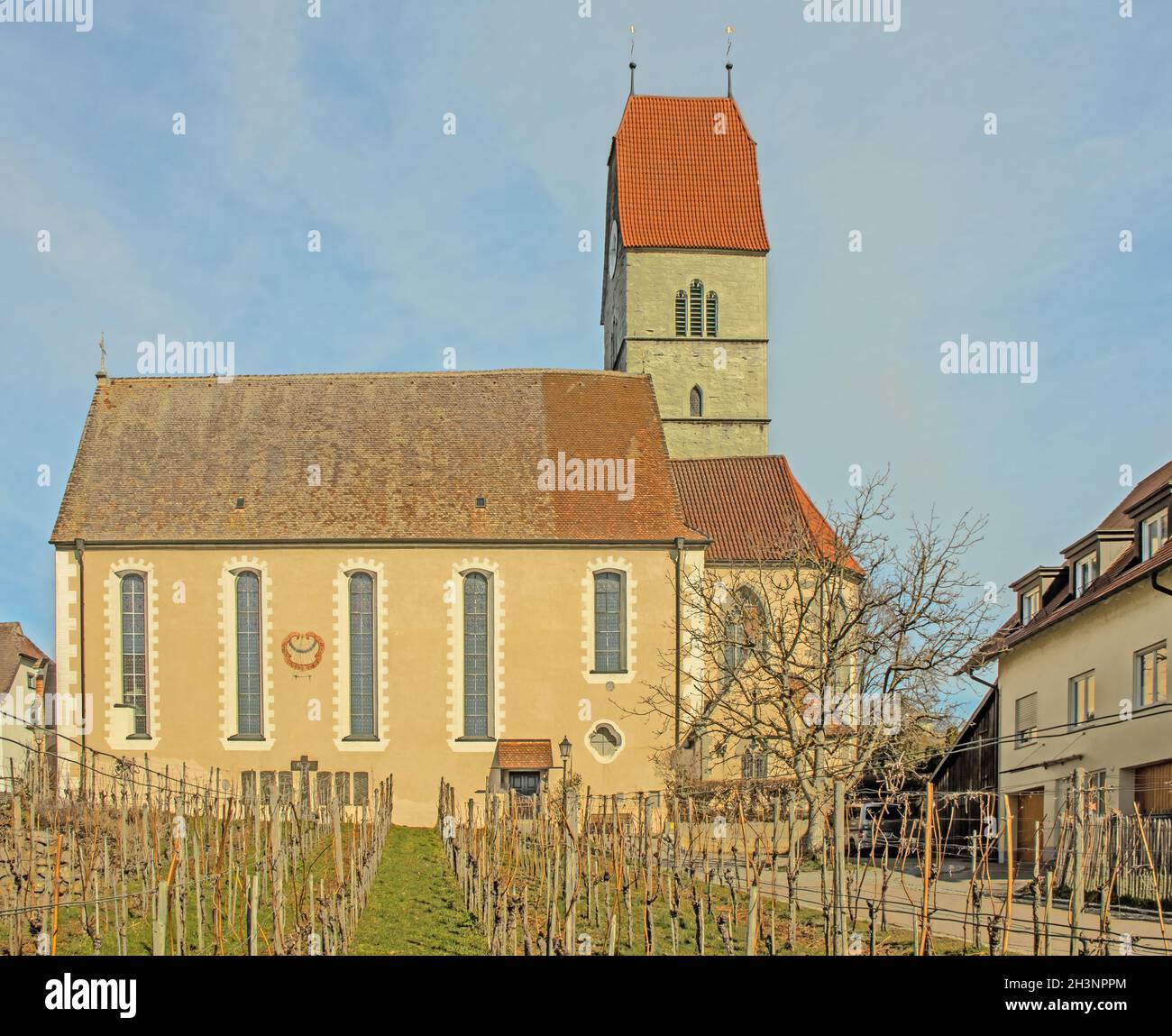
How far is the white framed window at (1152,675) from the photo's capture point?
2023 centimetres

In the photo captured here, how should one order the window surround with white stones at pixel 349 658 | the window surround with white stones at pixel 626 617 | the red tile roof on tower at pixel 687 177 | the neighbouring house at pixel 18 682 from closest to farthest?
1. the window surround with white stones at pixel 349 658
2. the window surround with white stones at pixel 626 617
3. the neighbouring house at pixel 18 682
4. the red tile roof on tower at pixel 687 177

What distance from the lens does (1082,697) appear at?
24297 millimetres

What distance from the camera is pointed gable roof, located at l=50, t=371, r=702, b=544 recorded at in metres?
35.1

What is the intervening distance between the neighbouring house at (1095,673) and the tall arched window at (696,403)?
22.8 meters

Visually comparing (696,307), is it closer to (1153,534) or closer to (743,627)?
(743,627)

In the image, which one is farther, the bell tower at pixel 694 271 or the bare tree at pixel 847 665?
the bell tower at pixel 694 271


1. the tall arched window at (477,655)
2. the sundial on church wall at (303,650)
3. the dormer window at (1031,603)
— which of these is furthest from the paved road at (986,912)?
the sundial on church wall at (303,650)

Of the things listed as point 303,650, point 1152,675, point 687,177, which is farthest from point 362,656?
point 687,177

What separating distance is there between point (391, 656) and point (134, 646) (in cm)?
637

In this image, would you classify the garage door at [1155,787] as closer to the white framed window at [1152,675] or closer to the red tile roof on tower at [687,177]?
the white framed window at [1152,675]

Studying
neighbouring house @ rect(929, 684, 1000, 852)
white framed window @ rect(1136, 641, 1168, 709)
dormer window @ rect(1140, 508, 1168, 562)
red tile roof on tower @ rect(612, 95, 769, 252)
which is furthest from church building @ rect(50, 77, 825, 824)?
red tile roof on tower @ rect(612, 95, 769, 252)

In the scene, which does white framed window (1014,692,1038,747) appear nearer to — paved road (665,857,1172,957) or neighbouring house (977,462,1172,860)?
neighbouring house (977,462,1172,860)

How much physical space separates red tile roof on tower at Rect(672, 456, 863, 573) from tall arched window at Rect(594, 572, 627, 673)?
3.27 m
